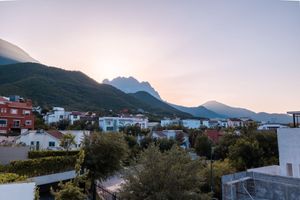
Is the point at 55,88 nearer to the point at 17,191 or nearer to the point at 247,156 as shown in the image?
the point at 247,156

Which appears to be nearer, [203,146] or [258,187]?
[258,187]

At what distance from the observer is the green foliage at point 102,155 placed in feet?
49.6

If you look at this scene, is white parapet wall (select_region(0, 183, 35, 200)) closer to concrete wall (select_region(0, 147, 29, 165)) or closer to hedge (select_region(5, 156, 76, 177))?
hedge (select_region(5, 156, 76, 177))

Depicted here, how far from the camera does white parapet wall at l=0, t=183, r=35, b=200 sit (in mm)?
5574

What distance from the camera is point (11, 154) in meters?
12.5

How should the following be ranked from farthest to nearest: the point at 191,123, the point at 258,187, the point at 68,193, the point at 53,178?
1. the point at 191,123
2. the point at 53,178
3. the point at 258,187
4. the point at 68,193

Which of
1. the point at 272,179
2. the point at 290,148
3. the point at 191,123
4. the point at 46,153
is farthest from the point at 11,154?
the point at 191,123


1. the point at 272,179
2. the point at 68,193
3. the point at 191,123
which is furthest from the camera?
the point at 191,123

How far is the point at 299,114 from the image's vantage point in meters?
12.8

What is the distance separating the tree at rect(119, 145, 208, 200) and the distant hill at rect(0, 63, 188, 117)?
53688 mm

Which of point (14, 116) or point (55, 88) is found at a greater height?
point (55, 88)

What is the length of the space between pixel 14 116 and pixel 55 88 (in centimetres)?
3495

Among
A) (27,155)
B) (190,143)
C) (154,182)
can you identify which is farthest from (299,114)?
(190,143)

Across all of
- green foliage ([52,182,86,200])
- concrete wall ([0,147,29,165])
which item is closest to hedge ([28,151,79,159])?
concrete wall ([0,147,29,165])
